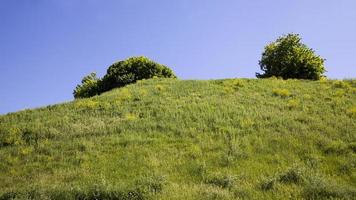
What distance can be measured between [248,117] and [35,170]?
12072 millimetres

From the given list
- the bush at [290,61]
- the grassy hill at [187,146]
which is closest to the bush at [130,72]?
the bush at [290,61]

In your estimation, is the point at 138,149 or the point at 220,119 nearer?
the point at 138,149

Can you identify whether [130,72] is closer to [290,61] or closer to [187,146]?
[290,61]

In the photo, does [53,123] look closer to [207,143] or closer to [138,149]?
[138,149]

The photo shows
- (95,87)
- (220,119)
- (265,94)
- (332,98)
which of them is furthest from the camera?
(95,87)

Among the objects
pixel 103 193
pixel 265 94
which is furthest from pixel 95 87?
pixel 103 193

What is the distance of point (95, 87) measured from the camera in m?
63.1

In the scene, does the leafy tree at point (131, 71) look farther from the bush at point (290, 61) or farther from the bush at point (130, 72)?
the bush at point (290, 61)

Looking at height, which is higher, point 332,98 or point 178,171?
point 332,98

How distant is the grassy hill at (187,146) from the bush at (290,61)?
19.5 metres

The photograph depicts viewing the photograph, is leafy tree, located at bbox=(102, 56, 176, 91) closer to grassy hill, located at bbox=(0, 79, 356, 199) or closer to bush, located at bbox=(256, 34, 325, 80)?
bush, located at bbox=(256, 34, 325, 80)

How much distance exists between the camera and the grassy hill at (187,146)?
1617 centimetres

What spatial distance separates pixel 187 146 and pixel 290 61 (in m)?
36.6

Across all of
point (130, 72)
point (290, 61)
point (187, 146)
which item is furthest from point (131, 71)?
point (187, 146)
